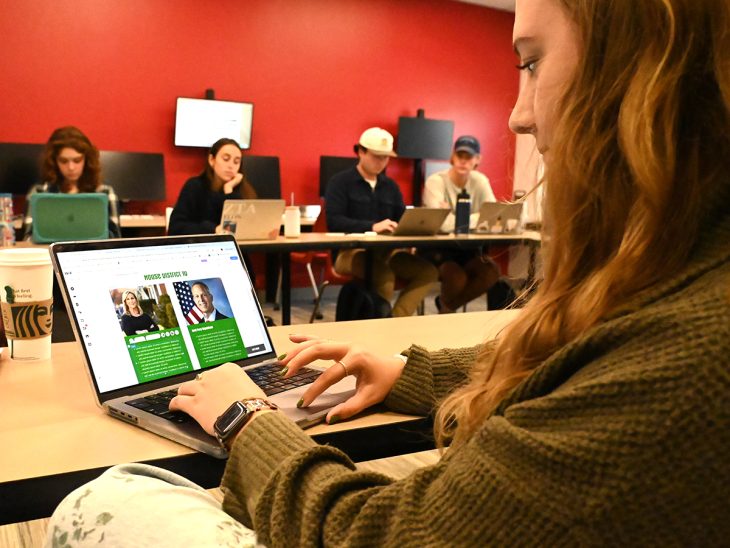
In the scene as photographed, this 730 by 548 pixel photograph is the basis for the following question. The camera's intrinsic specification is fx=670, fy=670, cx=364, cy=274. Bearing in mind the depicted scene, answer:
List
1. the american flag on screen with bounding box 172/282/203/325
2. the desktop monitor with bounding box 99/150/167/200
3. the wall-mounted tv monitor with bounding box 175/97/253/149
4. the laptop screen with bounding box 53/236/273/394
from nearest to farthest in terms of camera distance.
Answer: the laptop screen with bounding box 53/236/273/394 < the american flag on screen with bounding box 172/282/203/325 < the desktop monitor with bounding box 99/150/167/200 < the wall-mounted tv monitor with bounding box 175/97/253/149

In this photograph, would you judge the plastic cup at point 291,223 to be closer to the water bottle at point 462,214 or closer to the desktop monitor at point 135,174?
the water bottle at point 462,214

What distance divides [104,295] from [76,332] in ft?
0.25

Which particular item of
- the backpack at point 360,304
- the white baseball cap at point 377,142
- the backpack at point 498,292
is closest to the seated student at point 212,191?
the backpack at point 360,304

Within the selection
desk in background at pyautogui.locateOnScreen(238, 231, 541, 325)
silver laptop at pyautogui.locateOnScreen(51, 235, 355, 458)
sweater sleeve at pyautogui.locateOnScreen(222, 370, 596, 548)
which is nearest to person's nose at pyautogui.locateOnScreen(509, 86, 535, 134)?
sweater sleeve at pyautogui.locateOnScreen(222, 370, 596, 548)

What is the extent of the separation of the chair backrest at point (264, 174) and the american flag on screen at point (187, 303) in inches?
173

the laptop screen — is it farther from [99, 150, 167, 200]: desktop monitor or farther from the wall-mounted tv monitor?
the wall-mounted tv monitor

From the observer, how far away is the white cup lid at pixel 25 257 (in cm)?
105

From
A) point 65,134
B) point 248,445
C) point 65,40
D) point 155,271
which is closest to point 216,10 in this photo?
point 65,40

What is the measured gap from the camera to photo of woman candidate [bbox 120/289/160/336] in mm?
947

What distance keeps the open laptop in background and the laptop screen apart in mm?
2114

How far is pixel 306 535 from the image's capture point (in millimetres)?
620

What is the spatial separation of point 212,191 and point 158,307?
10.2ft

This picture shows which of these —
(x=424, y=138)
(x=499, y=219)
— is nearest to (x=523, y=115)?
(x=499, y=219)

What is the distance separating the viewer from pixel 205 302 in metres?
1.05
